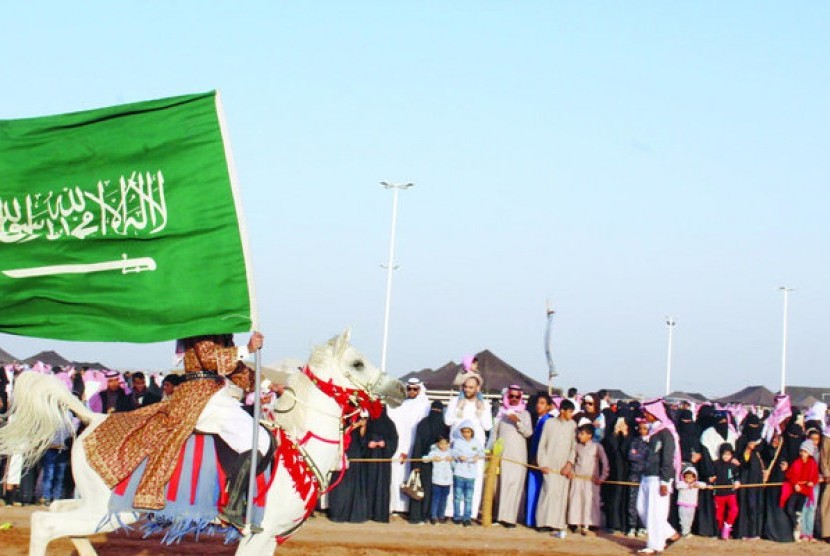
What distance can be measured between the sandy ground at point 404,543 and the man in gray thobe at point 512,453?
1.08 ft

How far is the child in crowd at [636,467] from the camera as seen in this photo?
16.9 m

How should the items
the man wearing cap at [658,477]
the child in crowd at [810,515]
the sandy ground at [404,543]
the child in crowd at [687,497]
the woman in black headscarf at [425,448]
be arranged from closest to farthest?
the sandy ground at [404,543] < the man wearing cap at [658,477] < the child in crowd at [687,497] < the woman in black headscarf at [425,448] < the child in crowd at [810,515]

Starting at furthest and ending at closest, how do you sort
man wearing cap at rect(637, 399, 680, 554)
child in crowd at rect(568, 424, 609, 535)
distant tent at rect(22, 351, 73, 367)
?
distant tent at rect(22, 351, 73, 367) → child in crowd at rect(568, 424, 609, 535) → man wearing cap at rect(637, 399, 680, 554)

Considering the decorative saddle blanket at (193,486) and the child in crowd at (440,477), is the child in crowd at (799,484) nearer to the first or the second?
the child in crowd at (440,477)

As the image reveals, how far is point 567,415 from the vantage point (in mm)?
17953

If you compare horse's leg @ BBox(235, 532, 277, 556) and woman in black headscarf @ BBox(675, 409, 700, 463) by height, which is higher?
woman in black headscarf @ BBox(675, 409, 700, 463)

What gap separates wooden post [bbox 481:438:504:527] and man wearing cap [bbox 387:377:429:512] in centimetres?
125

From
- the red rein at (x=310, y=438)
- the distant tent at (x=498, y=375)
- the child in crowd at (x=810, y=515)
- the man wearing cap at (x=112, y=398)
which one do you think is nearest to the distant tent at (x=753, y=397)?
the distant tent at (x=498, y=375)

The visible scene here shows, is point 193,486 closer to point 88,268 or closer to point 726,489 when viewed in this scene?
point 88,268

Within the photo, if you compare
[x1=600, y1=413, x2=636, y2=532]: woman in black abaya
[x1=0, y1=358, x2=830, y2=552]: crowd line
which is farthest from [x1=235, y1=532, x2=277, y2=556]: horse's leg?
[x1=600, y1=413, x2=636, y2=532]: woman in black abaya

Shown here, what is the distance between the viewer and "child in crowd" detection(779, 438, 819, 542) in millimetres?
18391

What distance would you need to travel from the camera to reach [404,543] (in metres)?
15.6

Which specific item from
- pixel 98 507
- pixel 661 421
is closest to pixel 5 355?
pixel 661 421

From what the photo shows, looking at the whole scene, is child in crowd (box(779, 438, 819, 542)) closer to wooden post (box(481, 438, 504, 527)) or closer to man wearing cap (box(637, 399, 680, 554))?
man wearing cap (box(637, 399, 680, 554))
